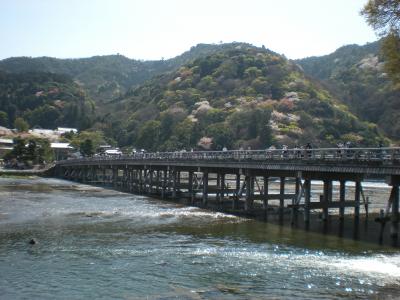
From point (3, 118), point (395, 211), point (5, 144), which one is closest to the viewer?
point (395, 211)

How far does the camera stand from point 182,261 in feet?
64.0

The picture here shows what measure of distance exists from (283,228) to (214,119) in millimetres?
110477

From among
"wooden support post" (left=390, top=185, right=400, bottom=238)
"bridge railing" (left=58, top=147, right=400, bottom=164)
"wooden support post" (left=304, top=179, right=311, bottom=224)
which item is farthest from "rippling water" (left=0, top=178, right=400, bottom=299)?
"bridge railing" (left=58, top=147, right=400, bottom=164)

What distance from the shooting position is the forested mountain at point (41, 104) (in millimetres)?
175188

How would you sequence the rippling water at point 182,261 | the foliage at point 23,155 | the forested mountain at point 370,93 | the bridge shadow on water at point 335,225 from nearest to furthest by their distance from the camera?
the rippling water at point 182,261 < the bridge shadow on water at point 335,225 < the foliage at point 23,155 < the forested mountain at point 370,93

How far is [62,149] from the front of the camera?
126 metres

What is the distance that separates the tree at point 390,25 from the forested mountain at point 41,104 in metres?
146

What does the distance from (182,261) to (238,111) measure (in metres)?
113

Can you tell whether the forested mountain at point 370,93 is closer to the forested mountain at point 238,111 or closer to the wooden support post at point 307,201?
the forested mountain at point 238,111

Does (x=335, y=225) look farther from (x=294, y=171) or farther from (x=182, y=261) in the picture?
(x=182, y=261)

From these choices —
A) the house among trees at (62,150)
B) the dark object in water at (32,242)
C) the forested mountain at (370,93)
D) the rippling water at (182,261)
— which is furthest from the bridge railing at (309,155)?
the forested mountain at (370,93)

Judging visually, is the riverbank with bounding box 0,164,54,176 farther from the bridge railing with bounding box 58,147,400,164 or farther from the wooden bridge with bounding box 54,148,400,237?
the bridge railing with bounding box 58,147,400,164

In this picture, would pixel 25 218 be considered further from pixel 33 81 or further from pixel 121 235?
pixel 33 81

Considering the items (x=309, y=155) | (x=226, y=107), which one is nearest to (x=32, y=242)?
(x=309, y=155)
